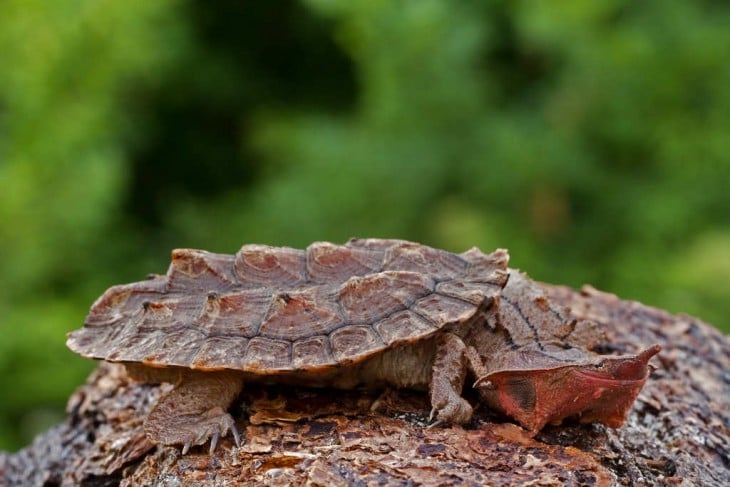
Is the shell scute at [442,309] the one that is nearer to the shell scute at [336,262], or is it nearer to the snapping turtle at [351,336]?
the snapping turtle at [351,336]

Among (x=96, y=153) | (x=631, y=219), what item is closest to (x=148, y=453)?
(x=96, y=153)

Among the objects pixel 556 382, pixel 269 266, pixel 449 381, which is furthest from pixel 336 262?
pixel 556 382

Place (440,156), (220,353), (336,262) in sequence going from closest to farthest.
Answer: (220,353) → (336,262) → (440,156)

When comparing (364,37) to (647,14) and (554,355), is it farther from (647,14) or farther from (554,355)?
(554,355)

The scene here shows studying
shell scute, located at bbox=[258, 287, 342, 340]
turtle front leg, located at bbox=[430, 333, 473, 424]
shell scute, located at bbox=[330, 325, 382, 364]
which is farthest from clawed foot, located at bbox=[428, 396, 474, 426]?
shell scute, located at bbox=[258, 287, 342, 340]

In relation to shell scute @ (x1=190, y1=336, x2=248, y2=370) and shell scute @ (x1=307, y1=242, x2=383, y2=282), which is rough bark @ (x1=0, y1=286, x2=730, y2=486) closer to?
shell scute @ (x1=190, y1=336, x2=248, y2=370)

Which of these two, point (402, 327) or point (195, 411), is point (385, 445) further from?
point (195, 411)
